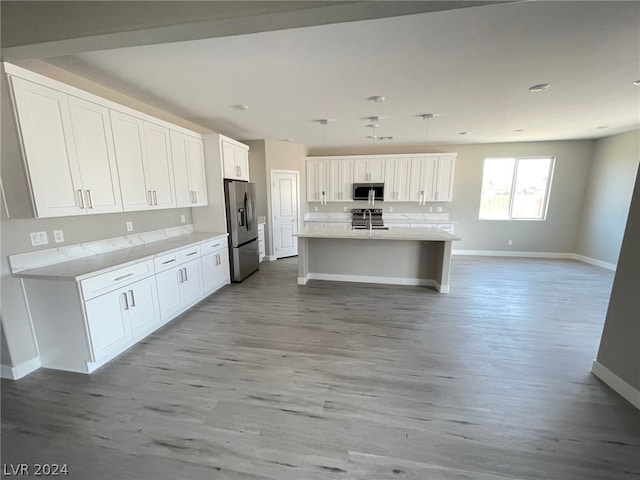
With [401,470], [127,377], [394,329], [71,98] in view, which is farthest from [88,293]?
[394,329]

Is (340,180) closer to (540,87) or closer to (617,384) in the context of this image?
(540,87)

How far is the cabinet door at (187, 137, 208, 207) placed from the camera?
12.2 feet

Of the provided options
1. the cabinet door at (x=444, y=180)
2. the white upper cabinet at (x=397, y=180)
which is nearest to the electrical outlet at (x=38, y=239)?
the white upper cabinet at (x=397, y=180)

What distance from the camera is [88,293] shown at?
212cm

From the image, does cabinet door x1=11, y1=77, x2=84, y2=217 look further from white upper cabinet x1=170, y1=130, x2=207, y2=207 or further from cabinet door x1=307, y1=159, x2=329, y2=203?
cabinet door x1=307, y1=159, x2=329, y2=203

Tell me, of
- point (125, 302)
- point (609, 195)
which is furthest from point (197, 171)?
point (609, 195)

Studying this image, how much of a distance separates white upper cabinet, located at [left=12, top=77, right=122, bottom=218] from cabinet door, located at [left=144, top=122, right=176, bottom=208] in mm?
485

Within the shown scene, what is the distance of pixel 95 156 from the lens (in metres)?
2.40

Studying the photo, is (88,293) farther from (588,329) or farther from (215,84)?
(588,329)

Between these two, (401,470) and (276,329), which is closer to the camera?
(401,470)

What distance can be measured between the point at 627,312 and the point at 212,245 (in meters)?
4.40

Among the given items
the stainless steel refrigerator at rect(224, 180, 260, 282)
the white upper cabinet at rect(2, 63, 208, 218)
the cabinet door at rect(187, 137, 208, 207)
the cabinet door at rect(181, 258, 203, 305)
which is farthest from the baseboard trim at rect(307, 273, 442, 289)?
the white upper cabinet at rect(2, 63, 208, 218)

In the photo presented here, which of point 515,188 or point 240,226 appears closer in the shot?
point 240,226

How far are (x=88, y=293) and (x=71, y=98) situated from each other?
164cm
